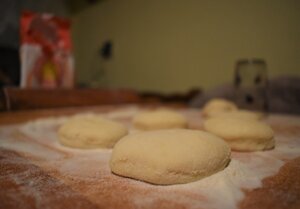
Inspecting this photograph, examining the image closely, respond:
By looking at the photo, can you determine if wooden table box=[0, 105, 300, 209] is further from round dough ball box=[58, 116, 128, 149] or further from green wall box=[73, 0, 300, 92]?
green wall box=[73, 0, 300, 92]

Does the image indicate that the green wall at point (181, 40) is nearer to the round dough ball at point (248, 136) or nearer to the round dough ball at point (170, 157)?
the round dough ball at point (248, 136)

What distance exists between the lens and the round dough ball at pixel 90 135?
34.9 inches

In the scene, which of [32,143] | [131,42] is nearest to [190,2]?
[131,42]

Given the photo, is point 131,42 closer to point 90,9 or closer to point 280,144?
point 90,9

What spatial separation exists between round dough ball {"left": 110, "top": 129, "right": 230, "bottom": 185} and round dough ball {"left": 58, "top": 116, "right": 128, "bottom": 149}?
188 mm

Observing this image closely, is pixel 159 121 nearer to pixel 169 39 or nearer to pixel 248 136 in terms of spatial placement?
pixel 248 136

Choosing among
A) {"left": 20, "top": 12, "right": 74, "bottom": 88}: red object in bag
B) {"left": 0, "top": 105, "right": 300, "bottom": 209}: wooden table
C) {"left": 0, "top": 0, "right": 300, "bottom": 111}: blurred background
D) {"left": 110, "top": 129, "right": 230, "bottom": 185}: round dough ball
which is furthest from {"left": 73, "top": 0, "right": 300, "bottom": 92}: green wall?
{"left": 110, "top": 129, "right": 230, "bottom": 185}: round dough ball

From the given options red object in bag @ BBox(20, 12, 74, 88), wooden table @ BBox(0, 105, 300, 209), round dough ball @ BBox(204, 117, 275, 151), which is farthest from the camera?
red object in bag @ BBox(20, 12, 74, 88)

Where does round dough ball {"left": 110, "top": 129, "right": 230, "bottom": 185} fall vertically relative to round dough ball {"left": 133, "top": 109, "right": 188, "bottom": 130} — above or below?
above

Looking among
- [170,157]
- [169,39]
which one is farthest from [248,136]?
[169,39]

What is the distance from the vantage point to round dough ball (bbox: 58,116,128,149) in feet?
2.90

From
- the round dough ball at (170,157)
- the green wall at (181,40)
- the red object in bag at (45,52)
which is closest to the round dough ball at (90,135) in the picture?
the round dough ball at (170,157)

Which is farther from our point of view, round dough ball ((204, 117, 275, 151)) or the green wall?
the green wall

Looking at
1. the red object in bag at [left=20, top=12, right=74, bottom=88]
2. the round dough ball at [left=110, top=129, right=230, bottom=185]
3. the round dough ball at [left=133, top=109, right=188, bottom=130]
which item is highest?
the red object in bag at [left=20, top=12, right=74, bottom=88]
